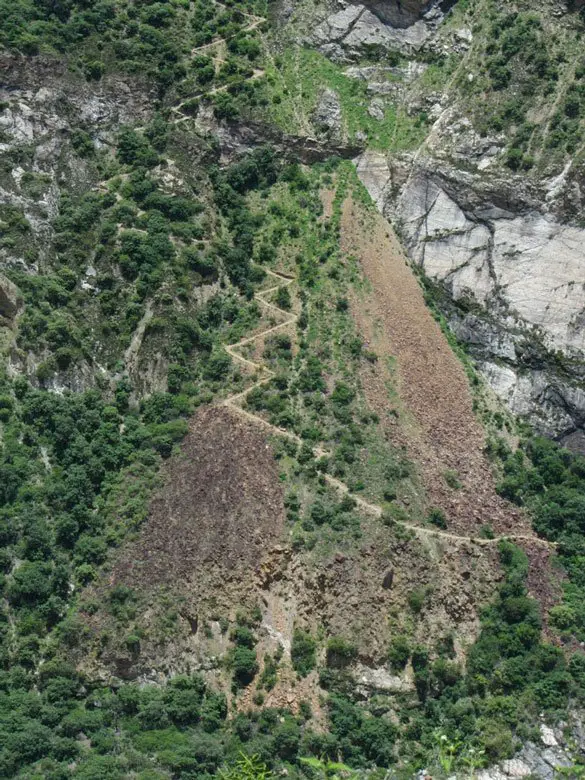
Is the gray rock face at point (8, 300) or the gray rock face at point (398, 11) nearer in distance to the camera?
the gray rock face at point (8, 300)

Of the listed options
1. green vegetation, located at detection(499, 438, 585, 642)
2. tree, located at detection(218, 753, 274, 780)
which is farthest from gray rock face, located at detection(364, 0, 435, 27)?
tree, located at detection(218, 753, 274, 780)

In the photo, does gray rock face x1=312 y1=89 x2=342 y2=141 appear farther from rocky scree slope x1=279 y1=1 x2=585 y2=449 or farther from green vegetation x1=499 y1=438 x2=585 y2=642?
green vegetation x1=499 y1=438 x2=585 y2=642

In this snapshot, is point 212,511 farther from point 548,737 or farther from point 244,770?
point 548,737

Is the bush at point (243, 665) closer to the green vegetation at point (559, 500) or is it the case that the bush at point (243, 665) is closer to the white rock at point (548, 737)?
the white rock at point (548, 737)

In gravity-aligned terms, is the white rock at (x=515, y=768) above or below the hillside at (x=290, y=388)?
below

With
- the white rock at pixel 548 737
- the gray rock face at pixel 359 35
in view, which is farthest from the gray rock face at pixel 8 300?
the white rock at pixel 548 737

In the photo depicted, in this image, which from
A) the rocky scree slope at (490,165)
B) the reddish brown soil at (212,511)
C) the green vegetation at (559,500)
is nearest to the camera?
the reddish brown soil at (212,511)

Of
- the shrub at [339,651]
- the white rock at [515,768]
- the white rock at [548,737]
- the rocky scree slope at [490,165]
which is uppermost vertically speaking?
the rocky scree slope at [490,165]
